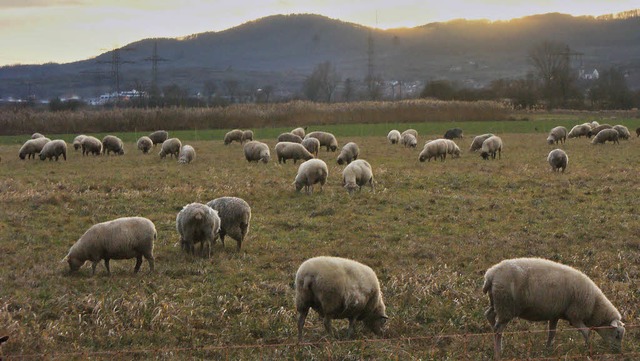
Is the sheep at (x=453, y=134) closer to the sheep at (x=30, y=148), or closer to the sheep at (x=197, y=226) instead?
the sheep at (x=30, y=148)

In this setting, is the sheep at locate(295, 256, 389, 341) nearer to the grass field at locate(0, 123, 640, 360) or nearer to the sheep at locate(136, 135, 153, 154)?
the grass field at locate(0, 123, 640, 360)

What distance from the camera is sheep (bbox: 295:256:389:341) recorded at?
852cm

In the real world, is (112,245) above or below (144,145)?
below

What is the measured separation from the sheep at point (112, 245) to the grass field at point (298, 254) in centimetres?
31

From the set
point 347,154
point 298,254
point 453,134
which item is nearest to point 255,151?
point 347,154

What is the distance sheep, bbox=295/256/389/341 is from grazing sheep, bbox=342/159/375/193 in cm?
1163

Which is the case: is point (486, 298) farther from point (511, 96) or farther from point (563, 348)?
point (511, 96)

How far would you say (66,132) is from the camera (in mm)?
59031

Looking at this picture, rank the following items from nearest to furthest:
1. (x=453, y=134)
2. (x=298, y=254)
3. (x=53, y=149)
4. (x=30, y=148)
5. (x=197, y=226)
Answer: (x=197, y=226) → (x=298, y=254) → (x=53, y=149) → (x=30, y=148) → (x=453, y=134)

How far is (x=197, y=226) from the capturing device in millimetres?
13031

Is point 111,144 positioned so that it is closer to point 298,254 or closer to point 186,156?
point 186,156

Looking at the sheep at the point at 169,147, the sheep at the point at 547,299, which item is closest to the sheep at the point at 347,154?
the sheep at the point at 169,147

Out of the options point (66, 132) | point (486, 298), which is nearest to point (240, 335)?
point (486, 298)

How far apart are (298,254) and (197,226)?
219 centimetres
